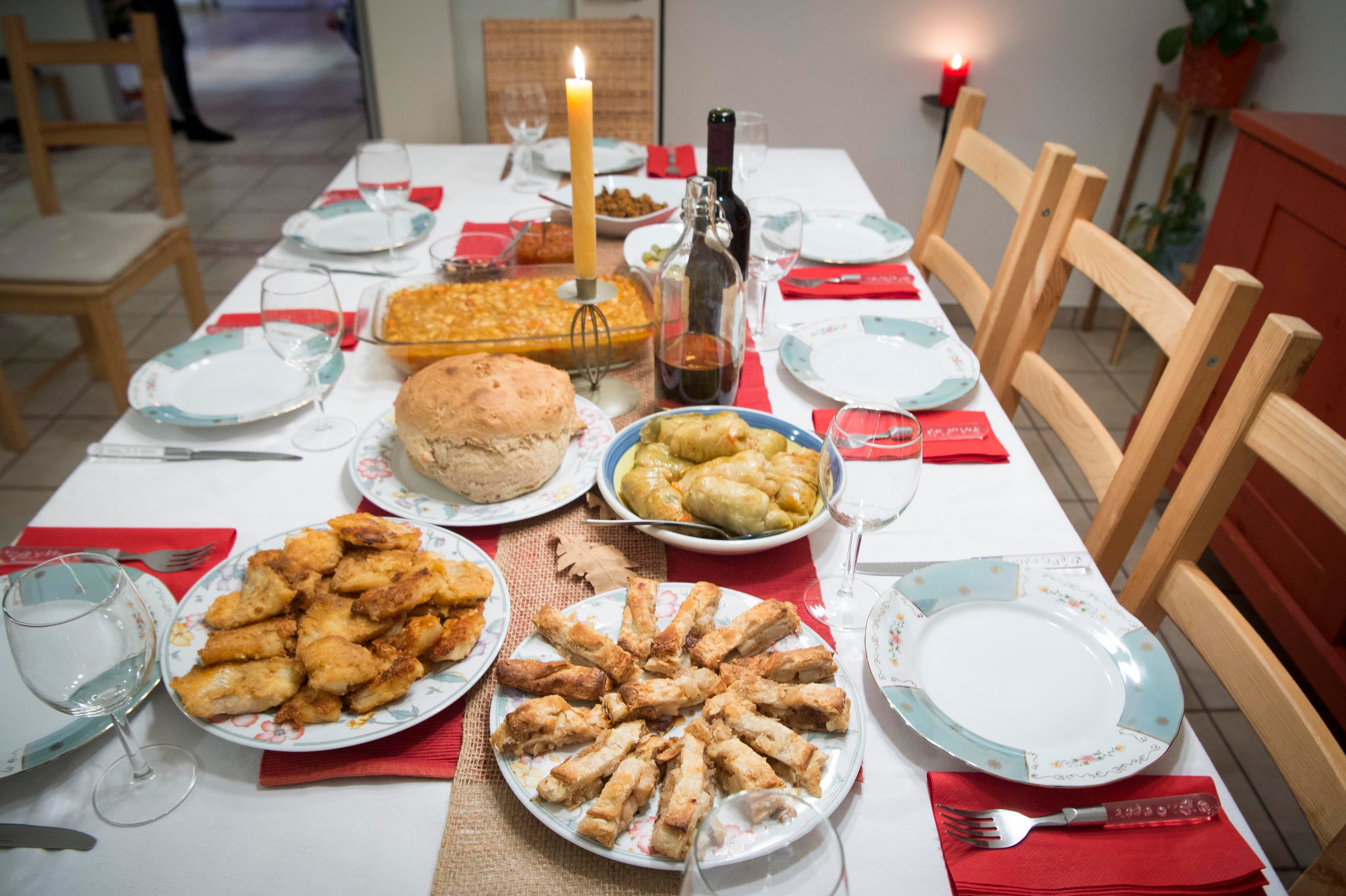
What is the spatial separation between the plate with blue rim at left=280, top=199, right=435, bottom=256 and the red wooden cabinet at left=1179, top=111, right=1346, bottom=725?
1952 mm

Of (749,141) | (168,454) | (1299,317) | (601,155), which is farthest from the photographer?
(601,155)

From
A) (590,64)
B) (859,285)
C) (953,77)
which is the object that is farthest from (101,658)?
(953,77)

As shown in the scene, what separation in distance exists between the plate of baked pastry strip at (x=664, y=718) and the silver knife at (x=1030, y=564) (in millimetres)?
166

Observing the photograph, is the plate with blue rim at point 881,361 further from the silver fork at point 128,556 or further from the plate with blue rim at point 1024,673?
the silver fork at point 128,556

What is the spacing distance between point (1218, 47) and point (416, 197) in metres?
2.63

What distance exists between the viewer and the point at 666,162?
2.18 metres

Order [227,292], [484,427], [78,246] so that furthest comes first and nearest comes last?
[227,292] < [78,246] < [484,427]

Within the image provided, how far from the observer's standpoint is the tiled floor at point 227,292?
1.85 meters

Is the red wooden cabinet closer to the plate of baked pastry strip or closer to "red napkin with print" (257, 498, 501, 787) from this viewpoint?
the plate of baked pastry strip

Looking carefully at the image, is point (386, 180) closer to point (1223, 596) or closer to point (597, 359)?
point (597, 359)

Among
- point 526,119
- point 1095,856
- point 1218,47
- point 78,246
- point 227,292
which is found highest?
point 1218,47

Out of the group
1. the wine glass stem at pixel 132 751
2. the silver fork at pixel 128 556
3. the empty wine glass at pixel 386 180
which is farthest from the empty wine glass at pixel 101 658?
the empty wine glass at pixel 386 180

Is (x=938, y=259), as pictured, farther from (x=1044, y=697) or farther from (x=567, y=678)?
(x=567, y=678)

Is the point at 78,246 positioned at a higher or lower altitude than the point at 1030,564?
lower
